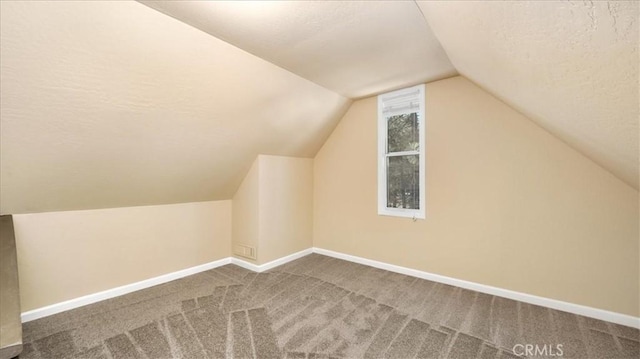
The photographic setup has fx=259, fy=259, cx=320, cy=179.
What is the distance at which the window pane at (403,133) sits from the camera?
3236 millimetres

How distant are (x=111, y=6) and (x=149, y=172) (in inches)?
59.6

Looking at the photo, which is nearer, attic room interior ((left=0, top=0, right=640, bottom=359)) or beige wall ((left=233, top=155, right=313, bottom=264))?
attic room interior ((left=0, top=0, right=640, bottom=359))

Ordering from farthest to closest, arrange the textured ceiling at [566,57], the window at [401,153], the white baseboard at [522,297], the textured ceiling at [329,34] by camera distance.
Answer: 1. the window at [401,153]
2. the white baseboard at [522,297]
3. the textured ceiling at [329,34]
4. the textured ceiling at [566,57]

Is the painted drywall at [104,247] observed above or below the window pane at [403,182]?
below

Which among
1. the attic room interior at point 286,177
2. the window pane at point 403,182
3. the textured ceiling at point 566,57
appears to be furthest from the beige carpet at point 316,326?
the textured ceiling at point 566,57

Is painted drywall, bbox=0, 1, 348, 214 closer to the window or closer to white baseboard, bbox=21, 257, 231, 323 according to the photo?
white baseboard, bbox=21, 257, 231, 323

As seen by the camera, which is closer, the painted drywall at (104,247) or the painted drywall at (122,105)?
the painted drywall at (122,105)

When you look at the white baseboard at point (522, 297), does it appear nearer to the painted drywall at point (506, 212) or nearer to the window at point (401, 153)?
the painted drywall at point (506, 212)

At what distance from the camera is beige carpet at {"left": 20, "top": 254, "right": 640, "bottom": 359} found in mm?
1824

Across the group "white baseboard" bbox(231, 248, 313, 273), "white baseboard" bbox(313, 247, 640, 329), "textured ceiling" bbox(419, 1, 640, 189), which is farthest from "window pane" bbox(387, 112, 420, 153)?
"white baseboard" bbox(231, 248, 313, 273)

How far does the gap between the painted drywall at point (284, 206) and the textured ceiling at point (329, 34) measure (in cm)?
139

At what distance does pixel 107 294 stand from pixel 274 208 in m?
1.94

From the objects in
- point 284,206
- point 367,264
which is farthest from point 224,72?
point 367,264

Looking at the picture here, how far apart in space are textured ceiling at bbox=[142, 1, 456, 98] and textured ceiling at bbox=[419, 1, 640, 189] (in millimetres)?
248
